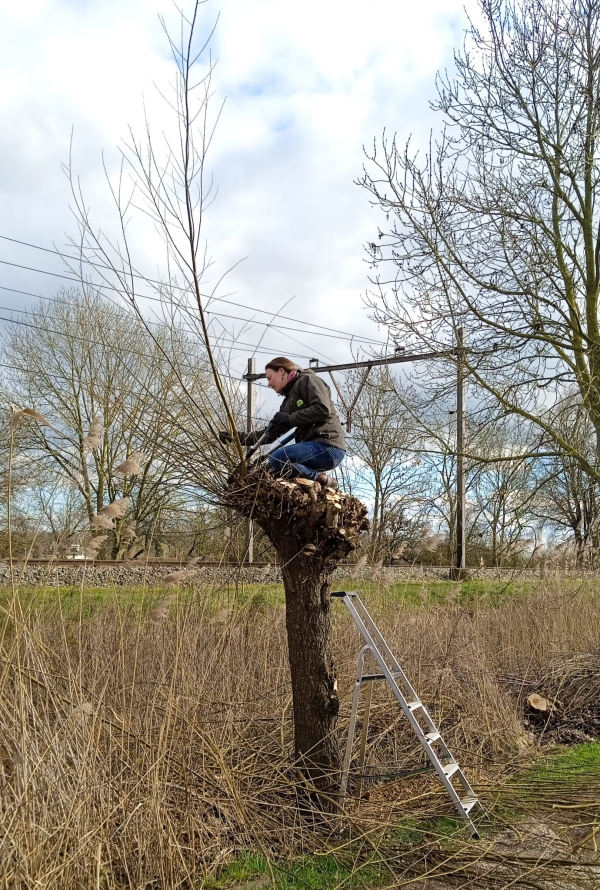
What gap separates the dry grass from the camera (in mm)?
2834

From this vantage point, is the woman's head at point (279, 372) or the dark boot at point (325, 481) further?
the woman's head at point (279, 372)

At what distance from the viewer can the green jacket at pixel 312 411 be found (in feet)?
14.6

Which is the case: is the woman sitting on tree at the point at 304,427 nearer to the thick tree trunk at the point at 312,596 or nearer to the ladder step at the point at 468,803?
the thick tree trunk at the point at 312,596

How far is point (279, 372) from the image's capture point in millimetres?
4695

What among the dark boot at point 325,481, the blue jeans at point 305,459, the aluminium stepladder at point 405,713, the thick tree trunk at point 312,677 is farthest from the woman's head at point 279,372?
the aluminium stepladder at point 405,713

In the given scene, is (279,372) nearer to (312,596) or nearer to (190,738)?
(312,596)

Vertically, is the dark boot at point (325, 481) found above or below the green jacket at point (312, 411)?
below

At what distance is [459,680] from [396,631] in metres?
0.70

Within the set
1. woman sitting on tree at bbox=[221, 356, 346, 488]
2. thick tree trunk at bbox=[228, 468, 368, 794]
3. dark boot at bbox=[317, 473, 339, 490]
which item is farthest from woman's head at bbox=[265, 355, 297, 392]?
thick tree trunk at bbox=[228, 468, 368, 794]

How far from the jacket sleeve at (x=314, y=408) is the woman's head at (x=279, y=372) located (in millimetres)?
230

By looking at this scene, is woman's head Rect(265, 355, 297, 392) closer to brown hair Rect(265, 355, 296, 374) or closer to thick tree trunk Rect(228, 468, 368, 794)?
brown hair Rect(265, 355, 296, 374)

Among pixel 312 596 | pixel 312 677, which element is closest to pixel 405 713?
pixel 312 677

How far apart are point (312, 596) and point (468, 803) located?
4.55 ft

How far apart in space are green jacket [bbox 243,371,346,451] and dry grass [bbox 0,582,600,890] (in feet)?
3.97
